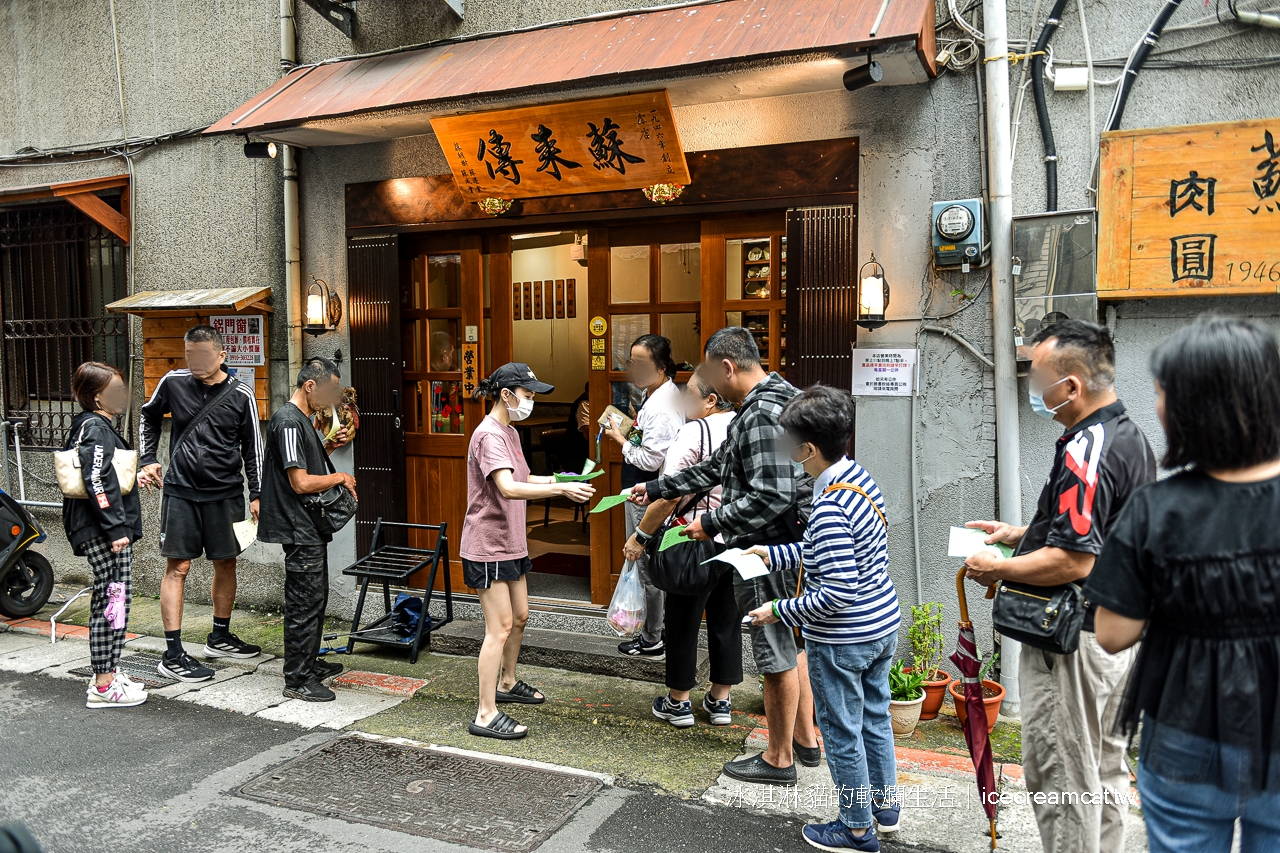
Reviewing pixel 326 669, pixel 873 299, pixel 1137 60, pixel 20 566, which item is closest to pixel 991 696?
Result: pixel 873 299

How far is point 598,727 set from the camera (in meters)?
5.14

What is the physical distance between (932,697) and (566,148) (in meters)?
4.26

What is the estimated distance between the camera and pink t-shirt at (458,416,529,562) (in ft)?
16.1

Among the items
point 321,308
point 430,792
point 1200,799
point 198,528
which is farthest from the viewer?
point 321,308

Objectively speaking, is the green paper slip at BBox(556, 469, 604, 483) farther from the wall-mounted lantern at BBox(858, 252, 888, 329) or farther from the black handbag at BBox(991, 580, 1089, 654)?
the black handbag at BBox(991, 580, 1089, 654)

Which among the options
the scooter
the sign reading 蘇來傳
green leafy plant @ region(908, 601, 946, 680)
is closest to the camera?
green leafy plant @ region(908, 601, 946, 680)

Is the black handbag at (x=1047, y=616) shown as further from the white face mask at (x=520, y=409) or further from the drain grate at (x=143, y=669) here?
the drain grate at (x=143, y=669)

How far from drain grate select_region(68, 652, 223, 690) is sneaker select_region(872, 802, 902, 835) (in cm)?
474

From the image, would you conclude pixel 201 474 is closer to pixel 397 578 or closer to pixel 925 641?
pixel 397 578

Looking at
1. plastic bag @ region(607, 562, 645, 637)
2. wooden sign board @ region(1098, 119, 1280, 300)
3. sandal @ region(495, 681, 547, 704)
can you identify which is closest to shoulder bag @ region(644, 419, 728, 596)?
plastic bag @ region(607, 562, 645, 637)

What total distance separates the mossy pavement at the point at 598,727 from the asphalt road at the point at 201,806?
33 cm

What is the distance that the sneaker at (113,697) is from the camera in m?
5.48

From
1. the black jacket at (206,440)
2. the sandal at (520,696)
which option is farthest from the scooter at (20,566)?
the sandal at (520,696)

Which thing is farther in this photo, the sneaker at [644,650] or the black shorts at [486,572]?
the sneaker at [644,650]
